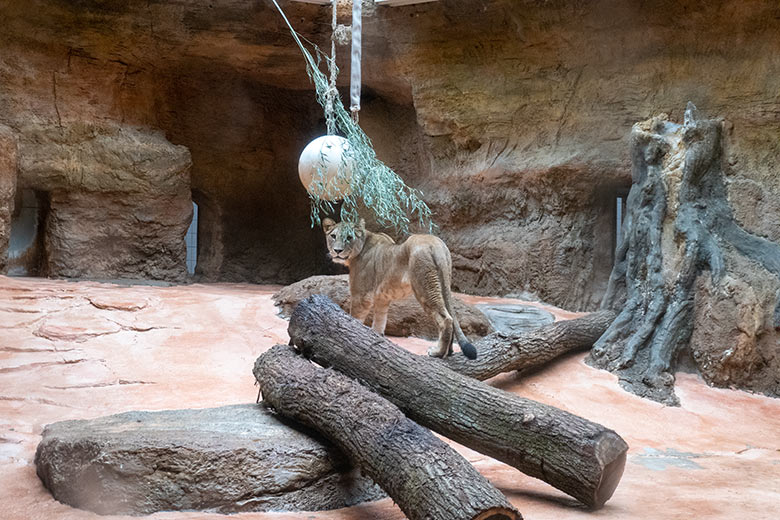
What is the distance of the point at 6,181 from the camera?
9.65 meters

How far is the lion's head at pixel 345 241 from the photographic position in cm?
679

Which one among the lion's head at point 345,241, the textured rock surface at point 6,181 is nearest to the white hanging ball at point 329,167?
the lion's head at point 345,241

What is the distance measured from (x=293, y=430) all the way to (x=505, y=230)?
6.88 meters

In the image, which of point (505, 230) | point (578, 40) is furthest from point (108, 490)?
point (578, 40)

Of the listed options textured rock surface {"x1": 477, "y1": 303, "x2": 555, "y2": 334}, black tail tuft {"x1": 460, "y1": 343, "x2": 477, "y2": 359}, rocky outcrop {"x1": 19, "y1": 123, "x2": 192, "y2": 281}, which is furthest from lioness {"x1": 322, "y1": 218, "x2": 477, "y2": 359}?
rocky outcrop {"x1": 19, "y1": 123, "x2": 192, "y2": 281}

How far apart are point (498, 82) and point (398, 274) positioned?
5232mm

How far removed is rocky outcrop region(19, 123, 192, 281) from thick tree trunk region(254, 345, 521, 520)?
703 centimetres

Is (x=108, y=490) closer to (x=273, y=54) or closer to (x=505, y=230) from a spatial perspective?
(x=505, y=230)

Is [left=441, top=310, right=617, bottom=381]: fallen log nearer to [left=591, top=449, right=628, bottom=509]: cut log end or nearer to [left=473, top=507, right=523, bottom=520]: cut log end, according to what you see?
[left=591, top=449, right=628, bottom=509]: cut log end

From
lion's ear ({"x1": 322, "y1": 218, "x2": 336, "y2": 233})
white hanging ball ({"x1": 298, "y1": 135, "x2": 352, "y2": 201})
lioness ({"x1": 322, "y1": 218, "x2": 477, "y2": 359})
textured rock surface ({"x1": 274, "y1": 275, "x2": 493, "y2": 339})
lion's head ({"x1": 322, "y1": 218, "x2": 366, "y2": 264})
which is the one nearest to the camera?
white hanging ball ({"x1": 298, "y1": 135, "x2": 352, "y2": 201})

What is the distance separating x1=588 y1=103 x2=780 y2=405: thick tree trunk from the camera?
7082 mm

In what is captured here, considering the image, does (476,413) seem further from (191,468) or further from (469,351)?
(191,468)

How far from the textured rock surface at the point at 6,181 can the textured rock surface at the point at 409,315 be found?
408cm

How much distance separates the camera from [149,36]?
10.9 meters
